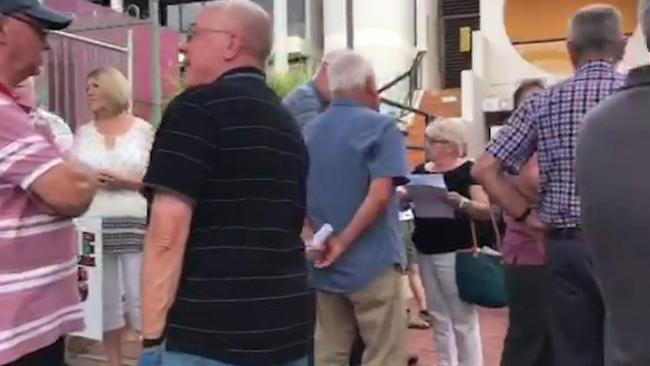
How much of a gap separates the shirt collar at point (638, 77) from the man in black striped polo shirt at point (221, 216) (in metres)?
0.98

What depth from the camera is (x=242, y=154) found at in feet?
8.76

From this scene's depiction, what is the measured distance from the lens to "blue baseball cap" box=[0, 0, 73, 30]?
264cm

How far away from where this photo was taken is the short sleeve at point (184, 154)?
2.58 metres

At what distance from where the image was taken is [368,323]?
4.31 m

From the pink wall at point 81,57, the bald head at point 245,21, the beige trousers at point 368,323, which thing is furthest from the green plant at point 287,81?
the bald head at point 245,21

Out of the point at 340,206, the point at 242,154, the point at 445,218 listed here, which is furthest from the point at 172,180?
the point at 445,218

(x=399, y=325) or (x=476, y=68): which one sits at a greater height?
(x=476, y=68)

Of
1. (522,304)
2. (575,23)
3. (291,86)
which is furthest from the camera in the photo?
(291,86)

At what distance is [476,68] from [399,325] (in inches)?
564

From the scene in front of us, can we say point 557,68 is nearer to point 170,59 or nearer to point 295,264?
point 170,59

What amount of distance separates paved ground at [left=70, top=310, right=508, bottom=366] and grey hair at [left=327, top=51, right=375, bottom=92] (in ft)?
7.85

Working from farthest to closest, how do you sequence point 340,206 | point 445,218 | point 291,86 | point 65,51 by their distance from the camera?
point 291,86 → point 65,51 → point 445,218 → point 340,206

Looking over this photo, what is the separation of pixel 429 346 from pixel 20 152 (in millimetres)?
4683

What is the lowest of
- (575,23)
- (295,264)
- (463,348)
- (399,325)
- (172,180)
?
(463,348)
